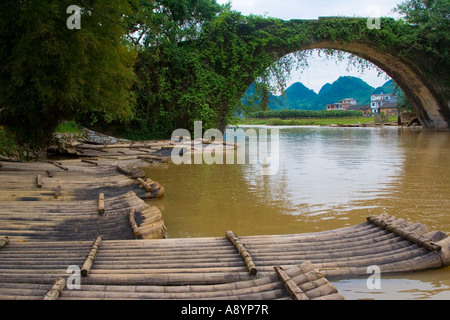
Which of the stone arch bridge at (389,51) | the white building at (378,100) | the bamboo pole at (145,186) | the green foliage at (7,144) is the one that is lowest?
the bamboo pole at (145,186)

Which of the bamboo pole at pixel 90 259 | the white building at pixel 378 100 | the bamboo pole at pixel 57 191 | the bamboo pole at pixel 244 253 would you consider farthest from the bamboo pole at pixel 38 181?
the white building at pixel 378 100

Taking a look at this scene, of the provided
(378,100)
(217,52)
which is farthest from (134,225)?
(378,100)

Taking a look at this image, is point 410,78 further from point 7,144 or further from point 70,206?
point 70,206

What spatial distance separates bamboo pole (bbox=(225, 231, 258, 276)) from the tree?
4.04 m

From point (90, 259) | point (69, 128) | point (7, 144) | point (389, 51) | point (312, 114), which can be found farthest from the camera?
point (312, 114)

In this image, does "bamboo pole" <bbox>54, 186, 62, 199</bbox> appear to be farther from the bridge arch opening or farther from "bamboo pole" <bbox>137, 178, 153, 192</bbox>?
the bridge arch opening

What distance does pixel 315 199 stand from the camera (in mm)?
6336

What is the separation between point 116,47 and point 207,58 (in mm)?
7334

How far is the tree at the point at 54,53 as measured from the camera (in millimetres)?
6875

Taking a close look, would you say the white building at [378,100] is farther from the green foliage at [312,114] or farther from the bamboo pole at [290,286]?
the bamboo pole at [290,286]

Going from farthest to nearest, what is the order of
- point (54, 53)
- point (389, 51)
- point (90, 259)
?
point (389, 51) < point (54, 53) < point (90, 259)

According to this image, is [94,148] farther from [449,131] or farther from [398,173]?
[449,131]

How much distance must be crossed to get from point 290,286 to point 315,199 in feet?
12.6

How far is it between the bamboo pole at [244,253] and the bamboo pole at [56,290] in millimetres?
1266
